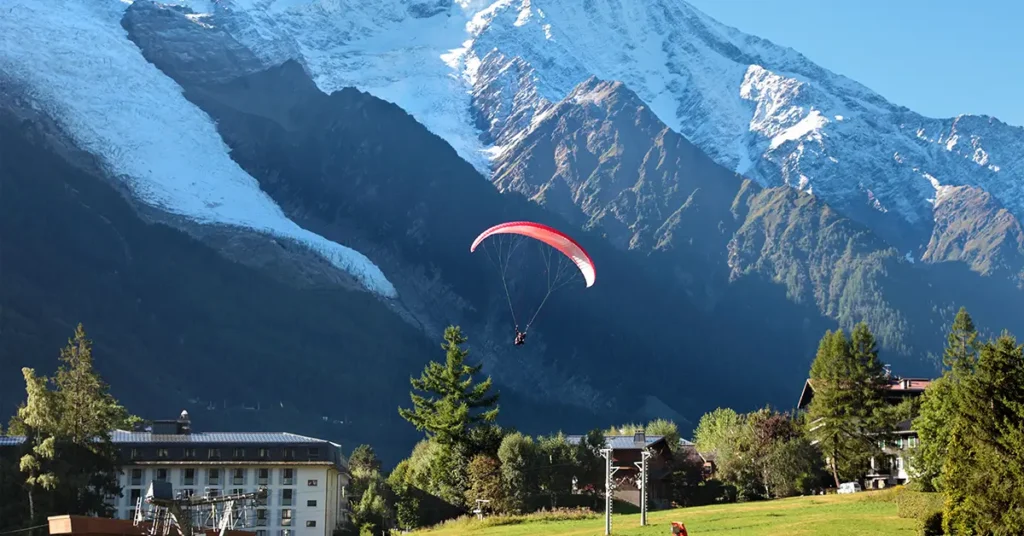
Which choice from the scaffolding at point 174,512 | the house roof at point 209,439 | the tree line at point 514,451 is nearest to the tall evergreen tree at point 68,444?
the tree line at point 514,451

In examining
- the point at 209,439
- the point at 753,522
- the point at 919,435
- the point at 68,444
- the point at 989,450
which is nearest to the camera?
the point at 989,450

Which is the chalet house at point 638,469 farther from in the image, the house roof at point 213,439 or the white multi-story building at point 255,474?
the house roof at point 213,439

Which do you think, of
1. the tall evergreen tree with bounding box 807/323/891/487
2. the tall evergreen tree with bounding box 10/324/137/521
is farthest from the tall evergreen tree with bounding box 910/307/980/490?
the tall evergreen tree with bounding box 10/324/137/521

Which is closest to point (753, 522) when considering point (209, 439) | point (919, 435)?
point (919, 435)

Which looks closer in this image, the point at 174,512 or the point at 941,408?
the point at 174,512

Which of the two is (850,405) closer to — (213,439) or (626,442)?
(626,442)

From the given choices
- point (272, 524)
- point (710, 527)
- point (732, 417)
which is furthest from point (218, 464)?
point (732, 417)

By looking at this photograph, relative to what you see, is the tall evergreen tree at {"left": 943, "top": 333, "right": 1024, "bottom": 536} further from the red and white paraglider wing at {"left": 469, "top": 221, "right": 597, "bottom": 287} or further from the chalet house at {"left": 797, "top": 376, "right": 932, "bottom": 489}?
the chalet house at {"left": 797, "top": 376, "right": 932, "bottom": 489}
